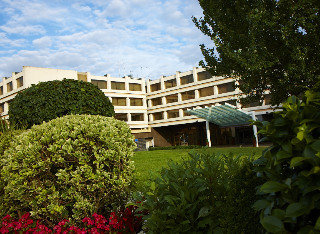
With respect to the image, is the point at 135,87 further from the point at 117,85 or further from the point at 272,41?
the point at 272,41

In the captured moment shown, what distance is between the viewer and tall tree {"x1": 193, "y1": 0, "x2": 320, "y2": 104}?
9547 millimetres

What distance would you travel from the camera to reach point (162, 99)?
1923 inches

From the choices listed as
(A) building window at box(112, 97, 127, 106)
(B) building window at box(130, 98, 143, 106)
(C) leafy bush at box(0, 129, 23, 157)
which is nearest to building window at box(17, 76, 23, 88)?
(A) building window at box(112, 97, 127, 106)

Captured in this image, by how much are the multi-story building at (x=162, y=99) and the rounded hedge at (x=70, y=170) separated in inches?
1369

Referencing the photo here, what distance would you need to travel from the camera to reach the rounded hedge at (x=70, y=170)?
169 inches

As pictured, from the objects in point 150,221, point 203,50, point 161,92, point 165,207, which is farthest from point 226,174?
point 161,92

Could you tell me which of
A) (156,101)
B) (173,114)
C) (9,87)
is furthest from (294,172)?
(9,87)

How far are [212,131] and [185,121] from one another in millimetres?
5258

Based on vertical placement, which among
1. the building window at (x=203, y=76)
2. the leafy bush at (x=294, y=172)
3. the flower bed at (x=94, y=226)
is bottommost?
the flower bed at (x=94, y=226)

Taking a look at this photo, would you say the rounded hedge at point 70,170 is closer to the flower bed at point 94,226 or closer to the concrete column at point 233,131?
the flower bed at point 94,226

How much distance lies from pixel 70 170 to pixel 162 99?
147ft

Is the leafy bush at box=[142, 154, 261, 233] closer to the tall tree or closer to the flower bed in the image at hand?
the flower bed

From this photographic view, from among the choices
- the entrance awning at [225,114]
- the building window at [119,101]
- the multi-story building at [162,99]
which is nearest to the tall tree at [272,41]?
the entrance awning at [225,114]

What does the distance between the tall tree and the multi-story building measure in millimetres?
26798
